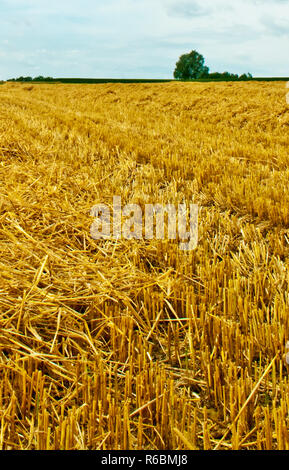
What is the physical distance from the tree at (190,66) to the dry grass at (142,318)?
236 ft

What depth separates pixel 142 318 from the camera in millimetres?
2008

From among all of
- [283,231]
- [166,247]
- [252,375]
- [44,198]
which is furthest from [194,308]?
[44,198]

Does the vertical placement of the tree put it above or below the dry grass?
above

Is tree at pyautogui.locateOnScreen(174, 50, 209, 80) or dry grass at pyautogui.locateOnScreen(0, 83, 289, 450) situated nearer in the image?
dry grass at pyautogui.locateOnScreen(0, 83, 289, 450)

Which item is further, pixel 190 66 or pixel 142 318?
pixel 190 66

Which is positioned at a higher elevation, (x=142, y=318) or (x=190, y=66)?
(x=190, y=66)

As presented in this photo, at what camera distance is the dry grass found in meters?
1.35

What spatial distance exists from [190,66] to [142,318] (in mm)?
→ 75296

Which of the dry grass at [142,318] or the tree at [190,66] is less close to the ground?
the tree at [190,66]

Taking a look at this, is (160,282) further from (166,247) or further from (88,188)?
(88,188)

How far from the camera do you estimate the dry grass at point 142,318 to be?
53.3 inches

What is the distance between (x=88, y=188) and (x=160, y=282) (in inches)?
73.3

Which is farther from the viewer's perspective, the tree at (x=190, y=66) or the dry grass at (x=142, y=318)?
the tree at (x=190, y=66)

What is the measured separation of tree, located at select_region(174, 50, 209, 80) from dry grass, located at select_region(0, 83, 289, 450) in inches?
2832
